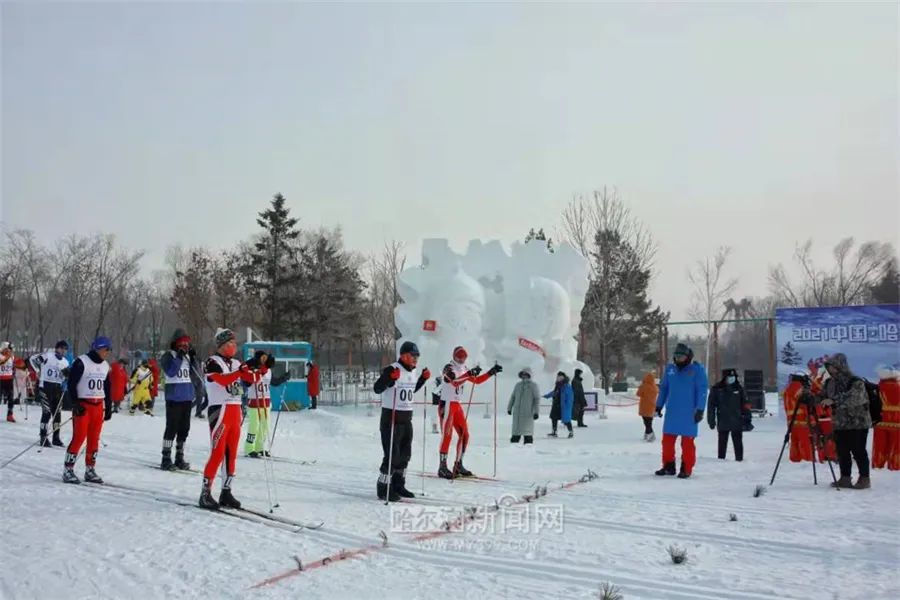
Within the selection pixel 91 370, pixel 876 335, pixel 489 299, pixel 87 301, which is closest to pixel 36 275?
pixel 87 301

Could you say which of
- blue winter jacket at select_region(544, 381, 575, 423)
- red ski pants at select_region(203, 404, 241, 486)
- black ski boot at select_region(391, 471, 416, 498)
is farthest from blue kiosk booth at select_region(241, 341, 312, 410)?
red ski pants at select_region(203, 404, 241, 486)

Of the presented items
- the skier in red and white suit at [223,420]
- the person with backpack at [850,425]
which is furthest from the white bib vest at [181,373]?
the person with backpack at [850,425]

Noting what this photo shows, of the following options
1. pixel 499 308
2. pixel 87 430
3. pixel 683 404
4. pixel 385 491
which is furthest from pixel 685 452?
pixel 499 308

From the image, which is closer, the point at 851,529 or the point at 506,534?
the point at 506,534

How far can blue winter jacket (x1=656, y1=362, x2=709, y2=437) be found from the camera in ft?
35.6

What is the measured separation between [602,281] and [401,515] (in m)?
32.7

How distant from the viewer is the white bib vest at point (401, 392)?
8.89 meters

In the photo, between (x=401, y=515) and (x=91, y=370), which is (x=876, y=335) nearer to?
(x=401, y=515)

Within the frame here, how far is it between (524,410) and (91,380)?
9395mm

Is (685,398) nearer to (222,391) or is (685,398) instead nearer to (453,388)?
(453,388)

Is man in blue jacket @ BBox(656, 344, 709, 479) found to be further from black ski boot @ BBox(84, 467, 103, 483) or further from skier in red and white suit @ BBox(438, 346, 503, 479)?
black ski boot @ BBox(84, 467, 103, 483)

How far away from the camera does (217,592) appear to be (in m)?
5.07

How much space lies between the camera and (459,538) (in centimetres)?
669

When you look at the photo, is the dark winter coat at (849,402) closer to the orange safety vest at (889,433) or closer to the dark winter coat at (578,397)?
the orange safety vest at (889,433)
